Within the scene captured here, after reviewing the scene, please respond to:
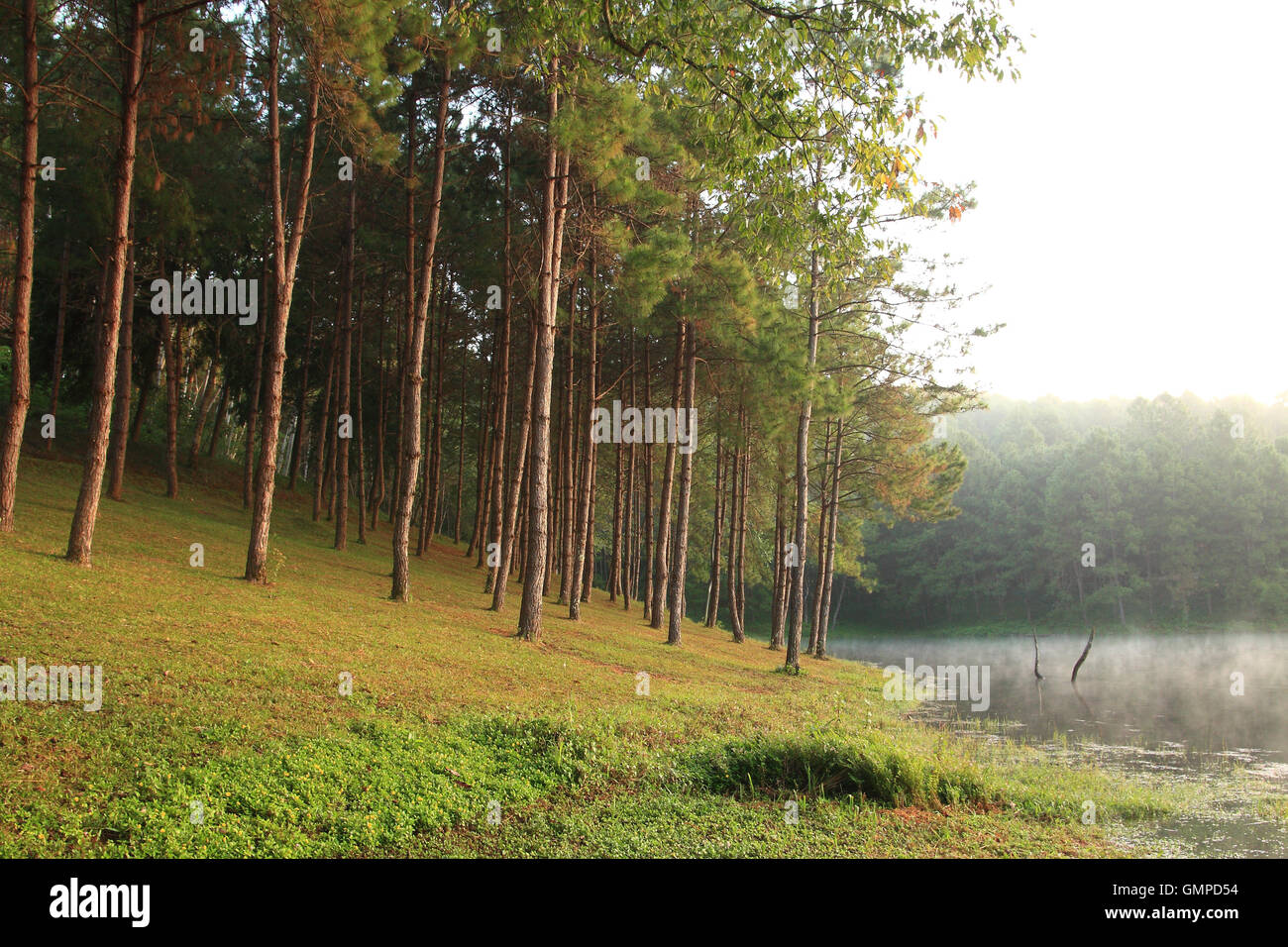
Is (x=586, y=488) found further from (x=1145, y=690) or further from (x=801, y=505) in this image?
(x=1145, y=690)

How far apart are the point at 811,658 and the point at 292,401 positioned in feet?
78.8

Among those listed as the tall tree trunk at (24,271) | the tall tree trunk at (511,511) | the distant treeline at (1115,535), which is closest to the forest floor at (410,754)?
the tall tree trunk at (24,271)

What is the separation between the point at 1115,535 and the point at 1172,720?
53.9 m

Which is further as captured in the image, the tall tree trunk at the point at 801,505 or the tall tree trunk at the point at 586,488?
the tall tree trunk at the point at 586,488

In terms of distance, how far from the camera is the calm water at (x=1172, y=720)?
8.78m

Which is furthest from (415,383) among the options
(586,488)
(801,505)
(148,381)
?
(148,381)

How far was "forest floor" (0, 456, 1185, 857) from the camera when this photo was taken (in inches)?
224

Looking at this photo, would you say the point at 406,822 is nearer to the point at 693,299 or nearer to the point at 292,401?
the point at 693,299

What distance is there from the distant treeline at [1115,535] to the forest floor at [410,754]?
1932 inches

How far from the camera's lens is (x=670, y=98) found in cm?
738

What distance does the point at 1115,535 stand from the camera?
214 ft

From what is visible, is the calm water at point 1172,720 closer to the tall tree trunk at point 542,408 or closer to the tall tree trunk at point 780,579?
the tall tree trunk at point 780,579
